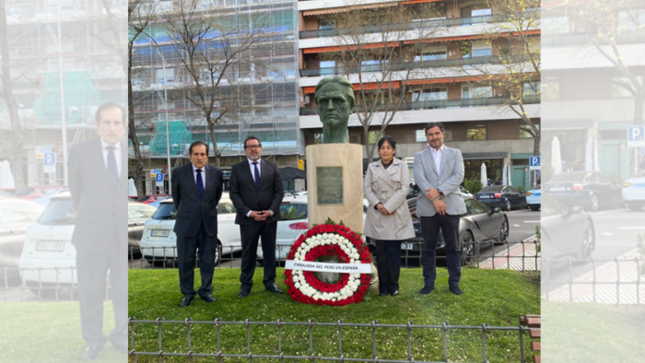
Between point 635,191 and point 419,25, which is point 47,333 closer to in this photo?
point 635,191

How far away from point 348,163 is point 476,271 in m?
2.17

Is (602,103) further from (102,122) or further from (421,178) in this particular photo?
(421,178)

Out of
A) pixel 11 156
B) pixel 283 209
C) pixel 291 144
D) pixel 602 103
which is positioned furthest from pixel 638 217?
pixel 291 144

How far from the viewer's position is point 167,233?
6.48 m

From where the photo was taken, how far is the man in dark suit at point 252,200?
4098 millimetres

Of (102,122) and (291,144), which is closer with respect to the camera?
(102,122)

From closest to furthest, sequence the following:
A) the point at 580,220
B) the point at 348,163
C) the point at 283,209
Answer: the point at 580,220
the point at 348,163
the point at 283,209

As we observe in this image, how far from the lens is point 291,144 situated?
14.1 metres

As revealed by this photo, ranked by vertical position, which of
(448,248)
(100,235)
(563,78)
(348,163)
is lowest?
(448,248)

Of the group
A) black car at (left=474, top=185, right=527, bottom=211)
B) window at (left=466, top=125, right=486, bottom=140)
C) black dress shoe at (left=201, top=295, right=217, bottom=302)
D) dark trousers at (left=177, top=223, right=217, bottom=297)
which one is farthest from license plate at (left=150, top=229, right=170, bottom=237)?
window at (left=466, top=125, right=486, bottom=140)

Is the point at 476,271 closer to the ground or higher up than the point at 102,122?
closer to the ground

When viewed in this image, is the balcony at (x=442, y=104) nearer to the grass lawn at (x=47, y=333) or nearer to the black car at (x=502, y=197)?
the black car at (x=502, y=197)

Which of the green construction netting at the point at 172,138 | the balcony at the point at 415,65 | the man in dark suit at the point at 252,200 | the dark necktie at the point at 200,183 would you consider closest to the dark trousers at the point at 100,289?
the dark necktie at the point at 200,183

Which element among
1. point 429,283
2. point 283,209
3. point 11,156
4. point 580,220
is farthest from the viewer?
point 283,209
